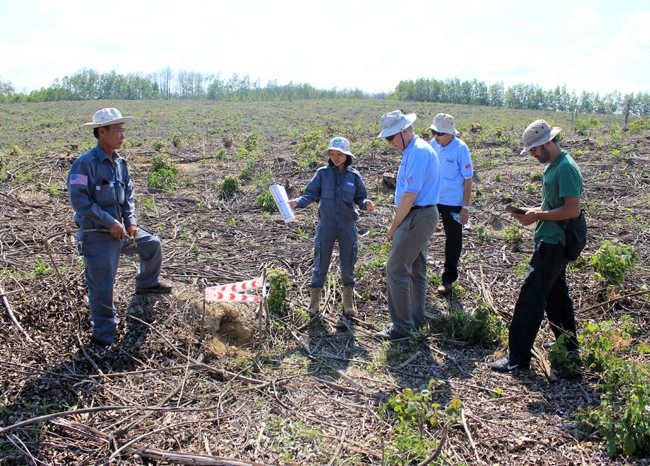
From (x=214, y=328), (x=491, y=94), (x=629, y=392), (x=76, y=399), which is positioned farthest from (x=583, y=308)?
(x=491, y=94)

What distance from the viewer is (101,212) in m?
4.11

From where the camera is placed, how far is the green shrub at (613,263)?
5.74 metres

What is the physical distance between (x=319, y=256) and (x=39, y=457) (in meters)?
3.00

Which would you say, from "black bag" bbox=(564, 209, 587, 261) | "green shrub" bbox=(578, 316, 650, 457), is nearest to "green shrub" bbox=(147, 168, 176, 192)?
"black bag" bbox=(564, 209, 587, 261)

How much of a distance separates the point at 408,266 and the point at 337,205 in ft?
3.27

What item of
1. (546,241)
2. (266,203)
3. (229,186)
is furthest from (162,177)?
(546,241)

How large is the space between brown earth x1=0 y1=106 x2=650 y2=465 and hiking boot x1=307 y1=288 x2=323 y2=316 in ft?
0.40

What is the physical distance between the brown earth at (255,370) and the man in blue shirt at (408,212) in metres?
0.36

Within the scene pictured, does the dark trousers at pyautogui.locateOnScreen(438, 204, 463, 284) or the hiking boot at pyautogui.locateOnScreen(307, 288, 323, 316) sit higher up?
the dark trousers at pyautogui.locateOnScreen(438, 204, 463, 284)

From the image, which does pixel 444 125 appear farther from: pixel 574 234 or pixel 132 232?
pixel 132 232

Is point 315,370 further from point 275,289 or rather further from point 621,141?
point 621,141

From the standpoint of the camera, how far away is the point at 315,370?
14.5ft

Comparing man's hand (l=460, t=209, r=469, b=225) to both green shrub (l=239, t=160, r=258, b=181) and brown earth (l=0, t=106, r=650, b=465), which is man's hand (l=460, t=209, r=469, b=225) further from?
green shrub (l=239, t=160, r=258, b=181)

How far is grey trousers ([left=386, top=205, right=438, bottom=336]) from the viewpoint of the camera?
4602 millimetres
